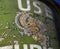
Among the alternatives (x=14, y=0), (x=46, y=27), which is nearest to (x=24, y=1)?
(x=14, y=0)

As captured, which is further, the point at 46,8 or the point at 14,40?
the point at 46,8

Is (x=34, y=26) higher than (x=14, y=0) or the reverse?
the reverse

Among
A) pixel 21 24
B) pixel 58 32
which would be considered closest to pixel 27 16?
pixel 21 24

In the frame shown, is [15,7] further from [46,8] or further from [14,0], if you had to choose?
[46,8]

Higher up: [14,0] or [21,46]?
[14,0]

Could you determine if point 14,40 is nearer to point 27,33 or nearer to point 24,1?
point 27,33

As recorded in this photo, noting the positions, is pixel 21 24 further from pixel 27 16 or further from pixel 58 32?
pixel 58 32

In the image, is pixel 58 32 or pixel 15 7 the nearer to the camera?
pixel 15 7
